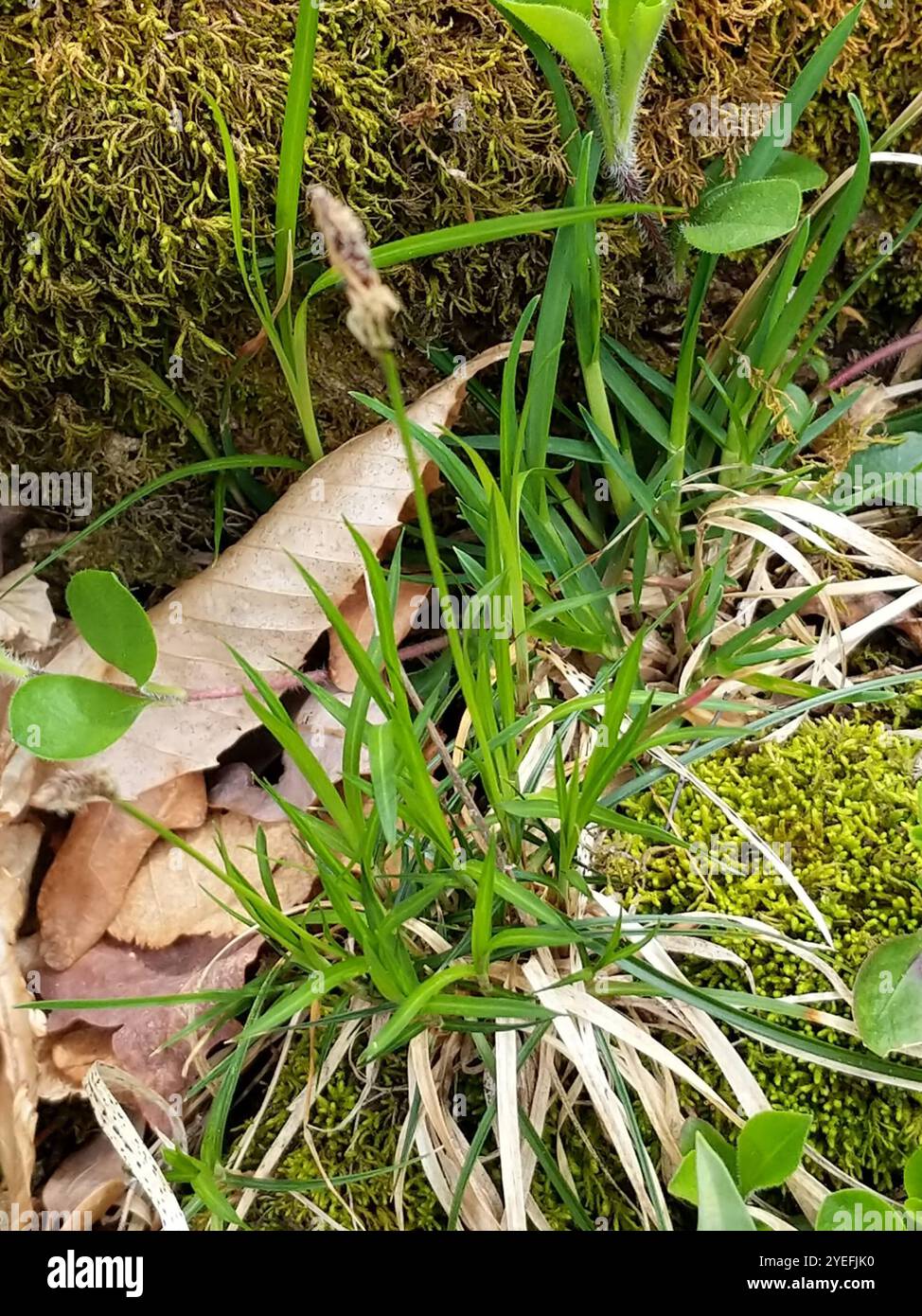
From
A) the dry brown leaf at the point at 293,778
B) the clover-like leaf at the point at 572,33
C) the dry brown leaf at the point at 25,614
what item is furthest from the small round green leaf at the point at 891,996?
the dry brown leaf at the point at 25,614

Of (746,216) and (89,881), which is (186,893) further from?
(746,216)

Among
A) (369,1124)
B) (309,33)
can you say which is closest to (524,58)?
(309,33)

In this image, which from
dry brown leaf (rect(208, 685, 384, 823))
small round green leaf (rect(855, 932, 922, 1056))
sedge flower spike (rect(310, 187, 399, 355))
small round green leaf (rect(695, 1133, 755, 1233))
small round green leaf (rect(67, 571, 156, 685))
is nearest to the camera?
sedge flower spike (rect(310, 187, 399, 355))

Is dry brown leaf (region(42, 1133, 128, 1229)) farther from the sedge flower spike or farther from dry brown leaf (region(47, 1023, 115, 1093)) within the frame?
the sedge flower spike

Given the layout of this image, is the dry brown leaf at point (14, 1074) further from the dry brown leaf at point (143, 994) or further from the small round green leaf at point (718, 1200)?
the small round green leaf at point (718, 1200)

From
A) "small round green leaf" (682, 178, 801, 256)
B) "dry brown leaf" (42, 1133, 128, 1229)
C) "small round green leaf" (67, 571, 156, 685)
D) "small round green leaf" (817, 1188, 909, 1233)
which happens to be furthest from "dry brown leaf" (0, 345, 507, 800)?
"small round green leaf" (817, 1188, 909, 1233)


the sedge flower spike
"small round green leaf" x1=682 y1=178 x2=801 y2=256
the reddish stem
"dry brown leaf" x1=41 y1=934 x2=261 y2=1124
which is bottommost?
"dry brown leaf" x1=41 y1=934 x2=261 y2=1124

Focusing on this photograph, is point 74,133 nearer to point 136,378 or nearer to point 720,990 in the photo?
point 136,378
